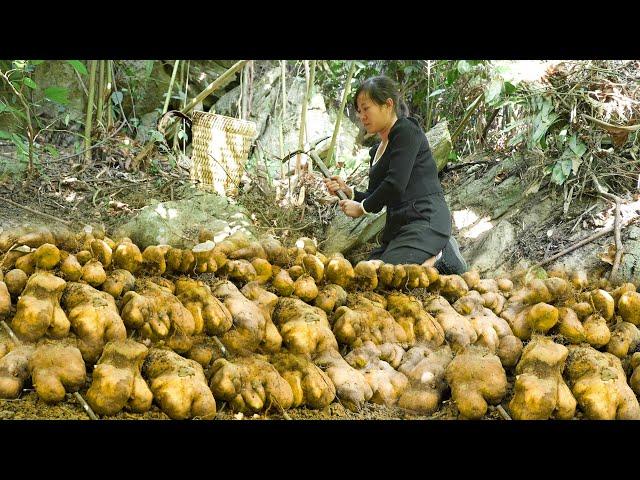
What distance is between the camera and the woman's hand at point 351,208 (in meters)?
1.54

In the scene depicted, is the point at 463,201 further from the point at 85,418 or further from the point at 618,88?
the point at 85,418

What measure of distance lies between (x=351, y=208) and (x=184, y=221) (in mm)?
408

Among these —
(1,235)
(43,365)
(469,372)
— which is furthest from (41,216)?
(469,372)

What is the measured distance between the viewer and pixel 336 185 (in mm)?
1598

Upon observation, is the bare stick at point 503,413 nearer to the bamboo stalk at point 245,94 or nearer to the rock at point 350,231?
the rock at point 350,231

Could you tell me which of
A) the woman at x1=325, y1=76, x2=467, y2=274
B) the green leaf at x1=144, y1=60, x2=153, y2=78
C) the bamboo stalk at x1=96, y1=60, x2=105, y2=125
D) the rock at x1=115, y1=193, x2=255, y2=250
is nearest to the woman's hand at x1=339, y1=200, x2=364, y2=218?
the woman at x1=325, y1=76, x2=467, y2=274

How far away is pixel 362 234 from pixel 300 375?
0.54 meters

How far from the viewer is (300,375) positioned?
4.01ft

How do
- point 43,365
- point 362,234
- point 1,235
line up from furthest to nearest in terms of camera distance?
point 362,234, point 1,235, point 43,365

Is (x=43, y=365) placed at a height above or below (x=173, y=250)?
below

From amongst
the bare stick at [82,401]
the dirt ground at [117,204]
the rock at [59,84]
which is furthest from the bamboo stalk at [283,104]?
the bare stick at [82,401]

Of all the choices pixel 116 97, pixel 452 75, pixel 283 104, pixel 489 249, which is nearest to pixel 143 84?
pixel 116 97

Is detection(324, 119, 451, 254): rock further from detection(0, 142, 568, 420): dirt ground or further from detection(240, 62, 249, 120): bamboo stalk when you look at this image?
detection(240, 62, 249, 120): bamboo stalk
